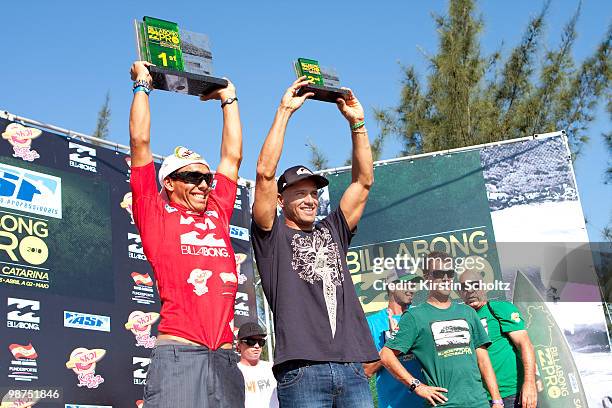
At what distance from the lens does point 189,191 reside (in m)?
3.28

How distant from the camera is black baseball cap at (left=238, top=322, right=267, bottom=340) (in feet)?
20.8

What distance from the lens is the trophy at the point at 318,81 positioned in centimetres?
373

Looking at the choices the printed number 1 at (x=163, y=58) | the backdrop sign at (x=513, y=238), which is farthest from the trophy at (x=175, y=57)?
the backdrop sign at (x=513, y=238)

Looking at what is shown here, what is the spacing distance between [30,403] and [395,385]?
258 centimetres

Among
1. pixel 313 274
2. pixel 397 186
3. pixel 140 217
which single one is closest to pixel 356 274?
pixel 397 186

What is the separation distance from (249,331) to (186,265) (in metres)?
3.40

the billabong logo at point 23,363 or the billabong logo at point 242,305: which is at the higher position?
the billabong logo at point 242,305

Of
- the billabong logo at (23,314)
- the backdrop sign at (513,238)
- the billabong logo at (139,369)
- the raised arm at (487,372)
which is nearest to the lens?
the billabong logo at (23,314)

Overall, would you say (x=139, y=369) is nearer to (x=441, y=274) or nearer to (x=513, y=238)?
(x=441, y=274)

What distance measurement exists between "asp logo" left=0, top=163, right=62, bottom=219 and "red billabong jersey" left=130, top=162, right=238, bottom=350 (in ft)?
8.04

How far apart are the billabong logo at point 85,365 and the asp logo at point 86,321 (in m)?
0.16

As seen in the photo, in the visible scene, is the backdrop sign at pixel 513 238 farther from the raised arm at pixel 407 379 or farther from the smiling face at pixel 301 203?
the smiling face at pixel 301 203

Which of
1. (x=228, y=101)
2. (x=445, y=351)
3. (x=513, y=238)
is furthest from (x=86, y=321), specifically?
(x=513, y=238)

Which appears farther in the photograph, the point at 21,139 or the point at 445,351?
the point at 21,139
